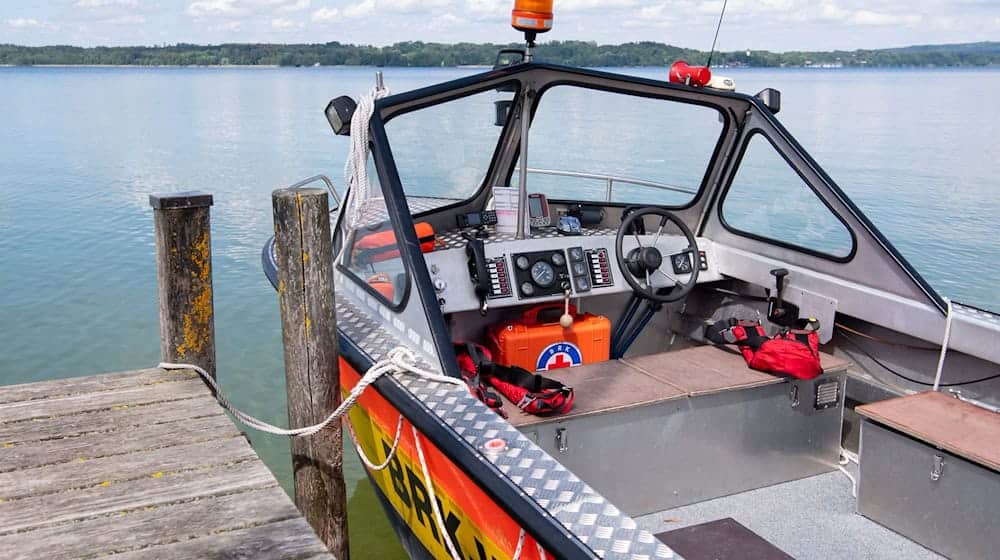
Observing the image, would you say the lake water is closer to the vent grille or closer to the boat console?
the boat console

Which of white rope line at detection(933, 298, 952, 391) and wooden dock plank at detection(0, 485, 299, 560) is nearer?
wooden dock plank at detection(0, 485, 299, 560)

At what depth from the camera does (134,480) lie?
2645mm

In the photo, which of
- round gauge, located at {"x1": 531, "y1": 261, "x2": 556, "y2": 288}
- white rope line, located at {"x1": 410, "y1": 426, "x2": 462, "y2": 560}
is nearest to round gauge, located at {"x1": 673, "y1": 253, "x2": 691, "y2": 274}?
round gauge, located at {"x1": 531, "y1": 261, "x2": 556, "y2": 288}

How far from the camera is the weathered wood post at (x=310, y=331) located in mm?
3191

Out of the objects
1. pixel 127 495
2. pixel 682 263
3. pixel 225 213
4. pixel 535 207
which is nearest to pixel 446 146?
pixel 535 207

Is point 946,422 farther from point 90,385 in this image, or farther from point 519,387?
point 90,385

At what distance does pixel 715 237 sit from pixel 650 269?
679 mm

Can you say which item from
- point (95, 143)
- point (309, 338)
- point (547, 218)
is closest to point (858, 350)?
point (547, 218)

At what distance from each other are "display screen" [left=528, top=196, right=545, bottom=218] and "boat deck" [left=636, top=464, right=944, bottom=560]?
5.46 feet

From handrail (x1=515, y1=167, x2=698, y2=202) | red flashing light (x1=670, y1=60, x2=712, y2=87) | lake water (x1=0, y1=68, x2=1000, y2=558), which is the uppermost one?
red flashing light (x1=670, y1=60, x2=712, y2=87)

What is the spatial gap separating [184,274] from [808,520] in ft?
8.20

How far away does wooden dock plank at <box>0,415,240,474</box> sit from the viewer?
278cm

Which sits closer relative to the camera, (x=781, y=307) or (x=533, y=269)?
(x=533, y=269)

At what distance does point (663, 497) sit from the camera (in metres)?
3.48
